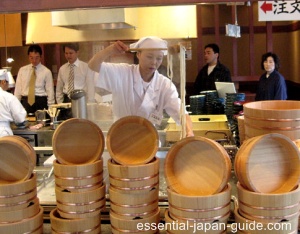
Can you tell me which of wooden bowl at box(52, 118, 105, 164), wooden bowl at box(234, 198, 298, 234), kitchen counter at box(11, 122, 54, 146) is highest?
wooden bowl at box(52, 118, 105, 164)

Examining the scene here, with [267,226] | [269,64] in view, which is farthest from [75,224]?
[269,64]

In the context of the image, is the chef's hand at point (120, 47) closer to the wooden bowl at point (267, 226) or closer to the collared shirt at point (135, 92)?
the collared shirt at point (135, 92)

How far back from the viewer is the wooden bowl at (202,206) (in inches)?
40.9

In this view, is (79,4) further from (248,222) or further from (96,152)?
(248,222)

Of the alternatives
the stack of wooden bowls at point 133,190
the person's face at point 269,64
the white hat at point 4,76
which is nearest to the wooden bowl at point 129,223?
the stack of wooden bowls at point 133,190

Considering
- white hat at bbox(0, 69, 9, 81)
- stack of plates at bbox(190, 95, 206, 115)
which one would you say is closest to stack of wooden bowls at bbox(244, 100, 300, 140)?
stack of plates at bbox(190, 95, 206, 115)

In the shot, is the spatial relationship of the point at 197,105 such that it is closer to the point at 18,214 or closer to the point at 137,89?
the point at 137,89

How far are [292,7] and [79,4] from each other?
3.42 meters

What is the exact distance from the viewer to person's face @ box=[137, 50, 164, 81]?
1747 millimetres

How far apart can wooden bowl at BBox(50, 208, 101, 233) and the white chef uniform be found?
0.84 metres

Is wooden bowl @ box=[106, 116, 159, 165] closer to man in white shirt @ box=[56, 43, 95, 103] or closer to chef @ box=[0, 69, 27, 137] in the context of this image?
man in white shirt @ box=[56, 43, 95, 103]

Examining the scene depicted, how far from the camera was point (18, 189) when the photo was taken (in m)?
1.15

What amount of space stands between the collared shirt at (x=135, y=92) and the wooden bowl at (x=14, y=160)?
2.69 ft

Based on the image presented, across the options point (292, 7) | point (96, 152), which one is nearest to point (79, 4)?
point (96, 152)
